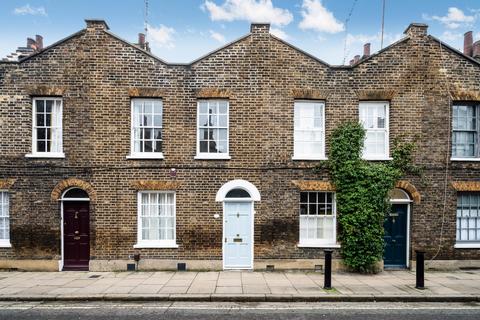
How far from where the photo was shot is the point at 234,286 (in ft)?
30.1

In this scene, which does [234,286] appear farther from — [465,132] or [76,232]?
[465,132]

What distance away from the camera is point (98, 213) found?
36.3 feet

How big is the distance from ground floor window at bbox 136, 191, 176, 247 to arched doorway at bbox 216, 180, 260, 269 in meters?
1.86

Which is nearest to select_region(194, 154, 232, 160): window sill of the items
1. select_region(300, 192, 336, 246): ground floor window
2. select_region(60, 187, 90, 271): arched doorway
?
select_region(300, 192, 336, 246): ground floor window

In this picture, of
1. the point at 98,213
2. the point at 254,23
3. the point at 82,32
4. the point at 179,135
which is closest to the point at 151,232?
the point at 98,213

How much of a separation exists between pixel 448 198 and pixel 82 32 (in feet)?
47.6

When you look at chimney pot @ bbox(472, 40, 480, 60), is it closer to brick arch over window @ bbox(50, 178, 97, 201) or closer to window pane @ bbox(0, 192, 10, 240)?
brick arch over window @ bbox(50, 178, 97, 201)

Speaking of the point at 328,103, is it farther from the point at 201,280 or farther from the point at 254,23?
the point at 201,280

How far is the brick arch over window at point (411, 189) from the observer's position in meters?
11.3

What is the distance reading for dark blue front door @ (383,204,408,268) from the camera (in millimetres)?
11492

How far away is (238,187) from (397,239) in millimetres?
6147

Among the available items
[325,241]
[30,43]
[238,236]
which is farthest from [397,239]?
[30,43]

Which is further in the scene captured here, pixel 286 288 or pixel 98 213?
pixel 98 213

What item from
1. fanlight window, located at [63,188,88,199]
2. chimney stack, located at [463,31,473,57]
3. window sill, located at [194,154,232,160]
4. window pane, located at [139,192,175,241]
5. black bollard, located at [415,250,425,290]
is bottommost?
black bollard, located at [415,250,425,290]
